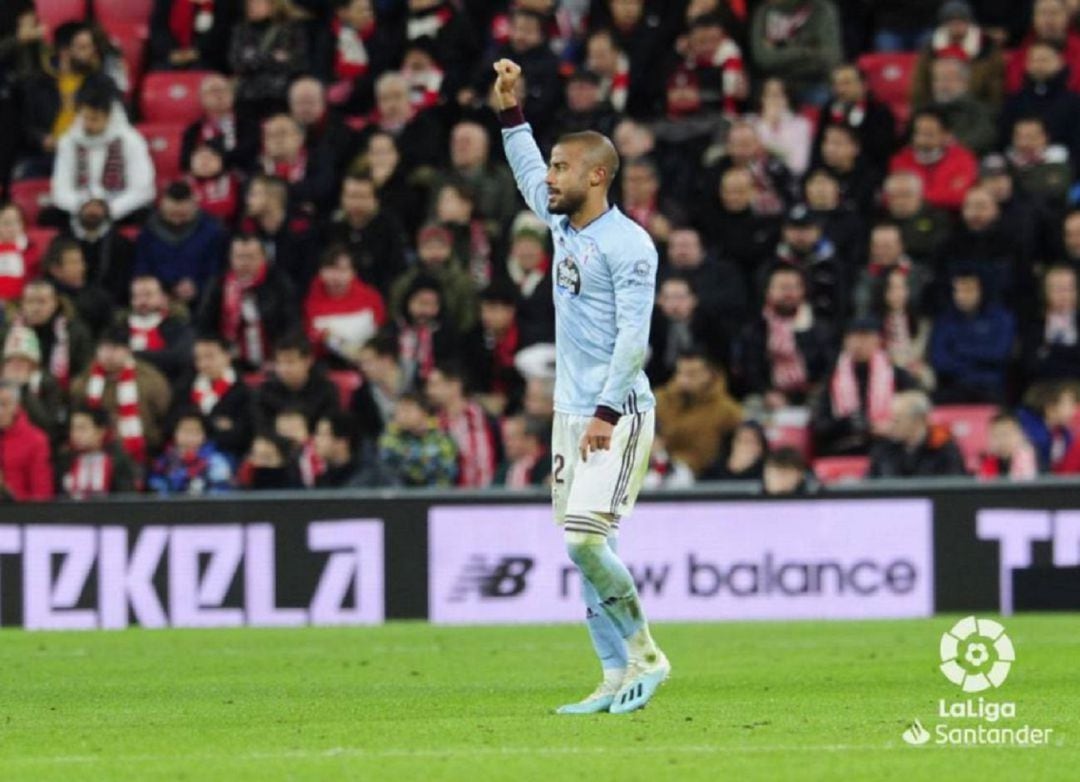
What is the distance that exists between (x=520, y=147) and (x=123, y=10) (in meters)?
12.7

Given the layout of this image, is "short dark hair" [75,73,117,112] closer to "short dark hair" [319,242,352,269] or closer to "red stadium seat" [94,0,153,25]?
"red stadium seat" [94,0,153,25]

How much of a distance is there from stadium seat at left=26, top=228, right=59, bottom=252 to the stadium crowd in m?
0.02

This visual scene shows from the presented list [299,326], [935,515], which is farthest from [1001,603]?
[299,326]

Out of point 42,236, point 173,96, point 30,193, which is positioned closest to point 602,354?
point 42,236

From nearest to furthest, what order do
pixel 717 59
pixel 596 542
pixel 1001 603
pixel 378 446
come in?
pixel 596 542 < pixel 1001 603 < pixel 378 446 < pixel 717 59

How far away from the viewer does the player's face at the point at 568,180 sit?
1023cm

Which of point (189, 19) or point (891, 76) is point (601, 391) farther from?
point (189, 19)

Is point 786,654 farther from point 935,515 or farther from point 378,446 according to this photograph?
point 378,446

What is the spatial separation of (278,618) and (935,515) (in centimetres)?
432

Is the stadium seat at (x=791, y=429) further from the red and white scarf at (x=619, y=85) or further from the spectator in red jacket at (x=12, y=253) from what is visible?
the spectator in red jacket at (x=12, y=253)

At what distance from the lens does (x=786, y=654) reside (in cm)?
1407

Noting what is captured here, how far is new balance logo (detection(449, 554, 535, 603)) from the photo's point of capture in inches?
662

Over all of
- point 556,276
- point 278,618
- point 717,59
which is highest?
point 717,59

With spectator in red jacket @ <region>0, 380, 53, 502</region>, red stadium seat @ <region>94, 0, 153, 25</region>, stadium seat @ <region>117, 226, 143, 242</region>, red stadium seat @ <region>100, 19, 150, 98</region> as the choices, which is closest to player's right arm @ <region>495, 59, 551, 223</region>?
spectator in red jacket @ <region>0, 380, 53, 502</region>
